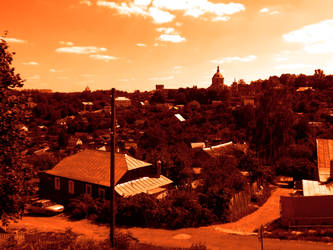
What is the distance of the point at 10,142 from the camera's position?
9820 mm

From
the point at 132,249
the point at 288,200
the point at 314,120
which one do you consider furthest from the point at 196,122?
the point at 132,249

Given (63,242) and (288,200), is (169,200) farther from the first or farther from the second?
(63,242)

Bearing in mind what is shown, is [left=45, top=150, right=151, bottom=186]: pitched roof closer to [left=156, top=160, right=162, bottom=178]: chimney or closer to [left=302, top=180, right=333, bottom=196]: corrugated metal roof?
[left=156, top=160, right=162, bottom=178]: chimney

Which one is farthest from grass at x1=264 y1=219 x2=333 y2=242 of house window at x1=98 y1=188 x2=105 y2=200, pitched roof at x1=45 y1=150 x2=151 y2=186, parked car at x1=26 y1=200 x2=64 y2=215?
parked car at x1=26 y1=200 x2=64 y2=215

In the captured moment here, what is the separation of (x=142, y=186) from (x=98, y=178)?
3603 mm

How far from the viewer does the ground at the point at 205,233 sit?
43.9ft

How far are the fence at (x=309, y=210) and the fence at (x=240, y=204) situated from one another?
3.51 metres

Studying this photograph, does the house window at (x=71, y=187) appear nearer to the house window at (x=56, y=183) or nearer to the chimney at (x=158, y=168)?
the house window at (x=56, y=183)

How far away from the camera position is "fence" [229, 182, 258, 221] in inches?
720

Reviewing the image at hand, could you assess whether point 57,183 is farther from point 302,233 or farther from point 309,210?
point 309,210

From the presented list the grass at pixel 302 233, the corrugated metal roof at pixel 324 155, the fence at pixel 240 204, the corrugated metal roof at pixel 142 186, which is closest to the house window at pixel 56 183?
the corrugated metal roof at pixel 142 186

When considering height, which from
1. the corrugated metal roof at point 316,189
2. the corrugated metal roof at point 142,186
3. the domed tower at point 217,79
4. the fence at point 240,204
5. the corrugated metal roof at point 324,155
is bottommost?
the fence at point 240,204

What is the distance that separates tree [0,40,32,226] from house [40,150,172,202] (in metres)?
10.1

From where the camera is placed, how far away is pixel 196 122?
71625mm
